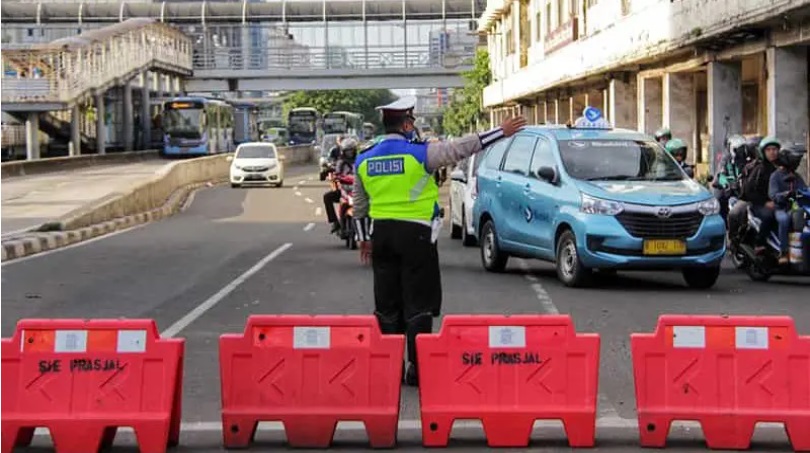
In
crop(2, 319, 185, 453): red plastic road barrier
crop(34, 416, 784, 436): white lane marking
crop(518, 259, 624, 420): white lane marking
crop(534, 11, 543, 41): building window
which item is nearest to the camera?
crop(2, 319, 185, 453): red plastic road barrier

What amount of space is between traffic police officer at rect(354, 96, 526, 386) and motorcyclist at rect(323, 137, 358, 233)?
37.3 ft

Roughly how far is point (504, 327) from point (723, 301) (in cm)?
708

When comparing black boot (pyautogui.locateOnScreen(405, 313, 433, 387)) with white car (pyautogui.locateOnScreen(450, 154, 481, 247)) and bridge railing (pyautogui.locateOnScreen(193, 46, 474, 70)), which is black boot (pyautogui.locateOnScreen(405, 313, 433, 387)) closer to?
white car (pyautogui.locateOnScreen(450, 154, 481, 247))

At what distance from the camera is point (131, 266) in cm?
1859

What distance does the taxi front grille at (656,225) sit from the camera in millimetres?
14680

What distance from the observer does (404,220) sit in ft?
28.8

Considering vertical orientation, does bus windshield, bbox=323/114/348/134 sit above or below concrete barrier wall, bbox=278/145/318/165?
above

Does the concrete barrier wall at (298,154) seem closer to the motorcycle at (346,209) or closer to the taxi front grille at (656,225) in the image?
the motorcycle at (346,209)

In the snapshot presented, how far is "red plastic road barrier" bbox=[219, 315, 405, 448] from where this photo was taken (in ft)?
24.5

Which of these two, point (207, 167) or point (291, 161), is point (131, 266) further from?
point (291, 161)

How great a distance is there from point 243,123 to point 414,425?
3073 inches

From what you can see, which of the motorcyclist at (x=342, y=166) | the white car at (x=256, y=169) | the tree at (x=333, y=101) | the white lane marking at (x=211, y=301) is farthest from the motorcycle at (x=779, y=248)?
the tree at (x=333, y=101)

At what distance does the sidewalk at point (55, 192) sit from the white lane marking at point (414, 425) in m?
15.1

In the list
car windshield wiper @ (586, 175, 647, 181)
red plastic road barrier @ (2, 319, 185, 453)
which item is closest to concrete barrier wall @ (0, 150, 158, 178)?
car windshield wiper @ (586, 175, 647, 181)
